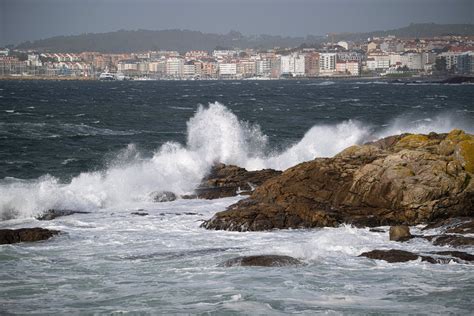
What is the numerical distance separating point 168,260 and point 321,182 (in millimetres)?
6351

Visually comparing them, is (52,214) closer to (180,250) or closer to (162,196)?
(162,196)

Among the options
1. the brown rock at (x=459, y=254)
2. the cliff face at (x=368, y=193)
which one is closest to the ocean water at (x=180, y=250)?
the brown rock at (x=459, y=254)

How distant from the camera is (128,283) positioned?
50.0ft

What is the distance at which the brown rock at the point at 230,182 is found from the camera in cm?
2545

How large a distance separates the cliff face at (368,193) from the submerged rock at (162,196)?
4253mm

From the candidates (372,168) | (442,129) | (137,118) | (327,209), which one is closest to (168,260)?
(327,209)

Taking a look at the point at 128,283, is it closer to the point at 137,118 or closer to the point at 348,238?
the point at 348,238

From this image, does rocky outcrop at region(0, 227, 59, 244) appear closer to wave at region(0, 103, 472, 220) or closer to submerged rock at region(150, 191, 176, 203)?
wave at region(0, 103, 472, 220)

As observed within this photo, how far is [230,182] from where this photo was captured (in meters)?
26.5

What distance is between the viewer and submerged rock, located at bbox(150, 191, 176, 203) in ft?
84.3

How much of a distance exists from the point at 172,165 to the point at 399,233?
13.4 metres

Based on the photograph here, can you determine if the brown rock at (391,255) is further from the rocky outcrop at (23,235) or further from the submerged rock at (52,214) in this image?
the submerged rock at (52,214)

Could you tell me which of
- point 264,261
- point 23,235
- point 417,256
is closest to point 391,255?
point 417,256

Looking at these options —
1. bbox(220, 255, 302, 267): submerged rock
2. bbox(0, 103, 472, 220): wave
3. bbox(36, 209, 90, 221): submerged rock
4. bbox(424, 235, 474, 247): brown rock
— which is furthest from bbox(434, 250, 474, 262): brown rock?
bbox(0, 103, 472, 220): wave
